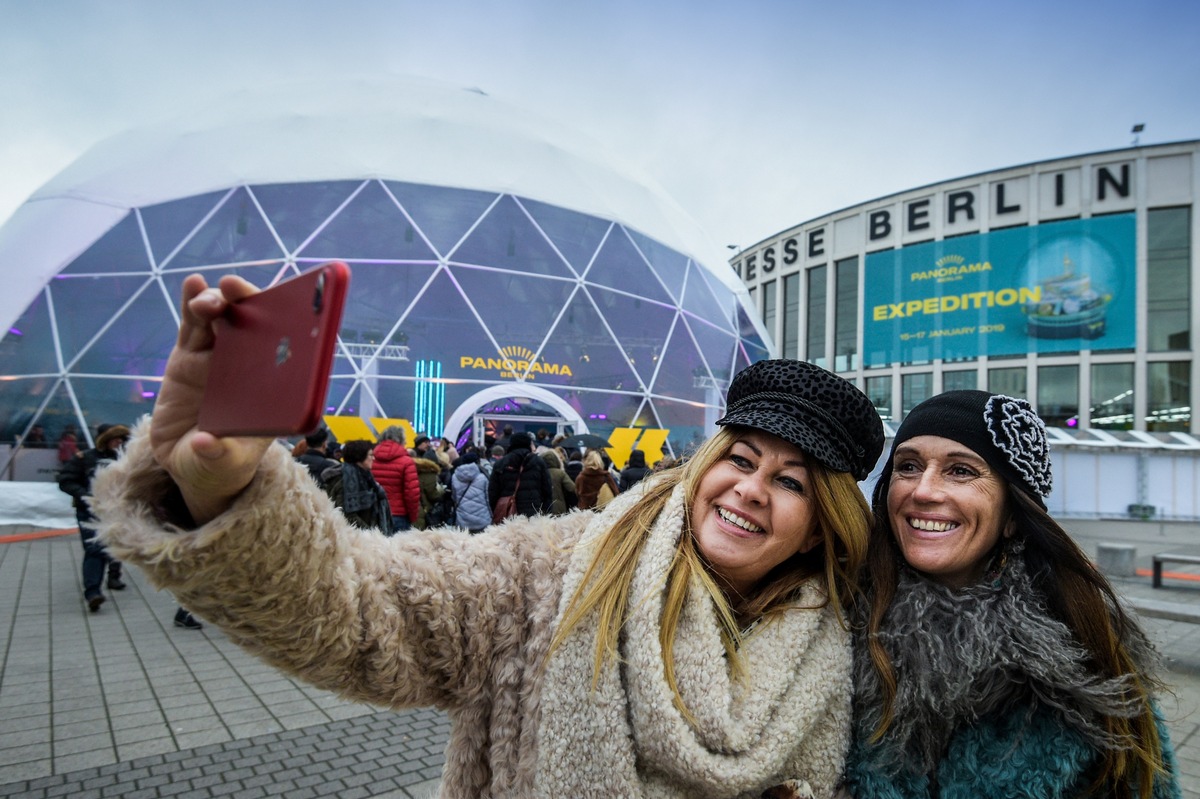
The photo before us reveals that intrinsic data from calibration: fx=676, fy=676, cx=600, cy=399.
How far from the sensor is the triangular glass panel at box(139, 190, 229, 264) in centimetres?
1205

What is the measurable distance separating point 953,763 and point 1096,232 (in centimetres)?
1411

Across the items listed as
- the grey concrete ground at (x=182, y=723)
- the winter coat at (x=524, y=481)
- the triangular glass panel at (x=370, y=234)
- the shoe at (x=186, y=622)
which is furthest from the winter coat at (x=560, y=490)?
the triangular glass panel at (x=370, y=234)

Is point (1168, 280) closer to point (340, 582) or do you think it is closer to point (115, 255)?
point (115, 255)

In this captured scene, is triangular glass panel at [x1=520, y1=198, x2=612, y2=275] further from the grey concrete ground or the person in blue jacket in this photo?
the person in blue jacket

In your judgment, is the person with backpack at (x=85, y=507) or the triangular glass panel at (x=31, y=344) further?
the triangular glass panel at (x=31, y=344)

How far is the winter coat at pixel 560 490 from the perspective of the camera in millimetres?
7490

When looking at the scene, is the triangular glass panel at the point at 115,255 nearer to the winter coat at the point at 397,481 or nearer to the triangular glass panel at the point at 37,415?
the triangular glass panel at the point at 37,415

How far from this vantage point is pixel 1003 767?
1.46m

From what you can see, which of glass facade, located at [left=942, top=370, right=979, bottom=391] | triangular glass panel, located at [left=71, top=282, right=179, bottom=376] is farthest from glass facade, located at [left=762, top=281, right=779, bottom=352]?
triangular glass panel, located at [left=71, top=282, right=179, bottom=376]

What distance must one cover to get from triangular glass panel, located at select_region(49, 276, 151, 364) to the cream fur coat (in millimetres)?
13079

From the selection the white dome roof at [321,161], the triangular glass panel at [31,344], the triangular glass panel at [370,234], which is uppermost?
the white dome roof at [321,161]

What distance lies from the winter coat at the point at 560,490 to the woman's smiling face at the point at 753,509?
561 cm

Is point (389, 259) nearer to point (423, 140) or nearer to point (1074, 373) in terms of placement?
point (423, 140)

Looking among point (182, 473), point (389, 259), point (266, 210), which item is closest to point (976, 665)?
point (182, 473)
